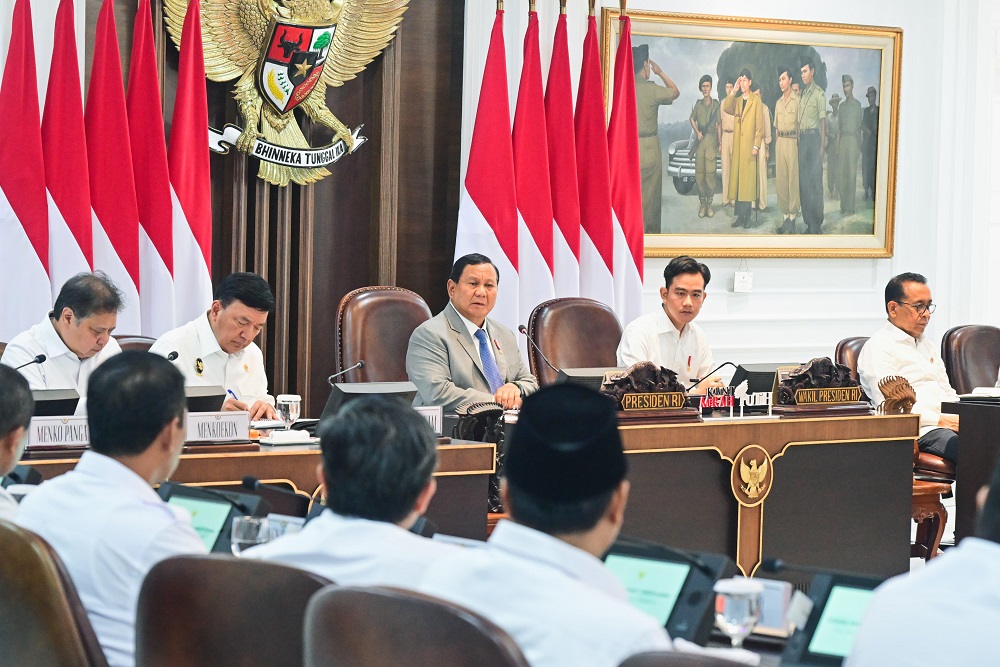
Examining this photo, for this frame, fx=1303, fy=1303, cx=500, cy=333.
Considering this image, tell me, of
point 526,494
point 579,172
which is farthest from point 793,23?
point 526,494

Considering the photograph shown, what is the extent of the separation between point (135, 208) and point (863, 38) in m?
4.15

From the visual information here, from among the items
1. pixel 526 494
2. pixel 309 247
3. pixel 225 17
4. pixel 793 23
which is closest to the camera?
pixel 526 494

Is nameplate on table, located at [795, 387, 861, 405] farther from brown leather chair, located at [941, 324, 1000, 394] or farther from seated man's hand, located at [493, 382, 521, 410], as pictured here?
brown leather chair, located at [941, 324, 1000, 394]

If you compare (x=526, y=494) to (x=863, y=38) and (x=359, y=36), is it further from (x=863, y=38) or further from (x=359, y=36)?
(x=863, y=38)

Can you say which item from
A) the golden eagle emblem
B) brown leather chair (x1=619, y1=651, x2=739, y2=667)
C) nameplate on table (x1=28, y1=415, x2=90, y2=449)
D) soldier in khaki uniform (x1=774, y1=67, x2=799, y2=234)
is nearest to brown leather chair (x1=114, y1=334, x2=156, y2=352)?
nameplate on table (x1=28, y1=415, x2=90, y2=449)

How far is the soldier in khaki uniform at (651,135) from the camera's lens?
266 inches

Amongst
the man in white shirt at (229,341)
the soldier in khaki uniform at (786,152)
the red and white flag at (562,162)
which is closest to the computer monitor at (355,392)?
the man in white shirt at (229,341)

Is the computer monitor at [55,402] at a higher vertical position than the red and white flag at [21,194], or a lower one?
lower

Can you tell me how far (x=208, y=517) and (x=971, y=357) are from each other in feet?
15.1

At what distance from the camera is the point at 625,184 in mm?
6418

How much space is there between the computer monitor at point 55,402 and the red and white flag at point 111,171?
185 cm

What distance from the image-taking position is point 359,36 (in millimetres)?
6109

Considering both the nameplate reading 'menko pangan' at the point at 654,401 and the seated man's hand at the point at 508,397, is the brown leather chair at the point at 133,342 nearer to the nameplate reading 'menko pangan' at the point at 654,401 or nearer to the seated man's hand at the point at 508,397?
the seated man's hand at the point at 508,397

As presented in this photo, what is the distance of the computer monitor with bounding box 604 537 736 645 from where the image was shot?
5.88 ft
